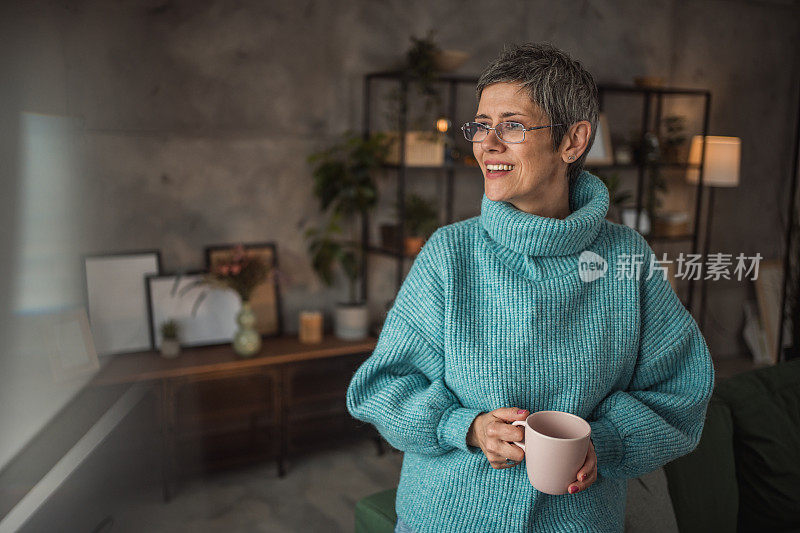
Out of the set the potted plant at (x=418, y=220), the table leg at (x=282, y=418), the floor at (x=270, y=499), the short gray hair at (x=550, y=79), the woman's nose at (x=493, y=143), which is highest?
the short gray hair at (x=550, y=79)

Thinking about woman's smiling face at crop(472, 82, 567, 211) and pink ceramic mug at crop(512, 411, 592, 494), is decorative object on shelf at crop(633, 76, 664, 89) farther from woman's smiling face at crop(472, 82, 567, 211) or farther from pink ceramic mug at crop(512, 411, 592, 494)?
pink ceramic mug at crop(512, 411, 592, 494)

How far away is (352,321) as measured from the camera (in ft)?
11.7

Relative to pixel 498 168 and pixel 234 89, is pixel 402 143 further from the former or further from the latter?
pixel 498 168

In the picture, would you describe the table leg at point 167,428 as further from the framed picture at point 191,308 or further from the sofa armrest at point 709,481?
the sofa armrest at point 709,481

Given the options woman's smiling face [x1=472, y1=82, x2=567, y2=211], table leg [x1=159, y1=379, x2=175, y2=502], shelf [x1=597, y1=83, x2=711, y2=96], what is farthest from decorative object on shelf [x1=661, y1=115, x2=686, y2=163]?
woman's smiling face [x1=472, y1=82, x2=567, y2=211]

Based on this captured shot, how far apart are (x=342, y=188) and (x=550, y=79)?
2.42m

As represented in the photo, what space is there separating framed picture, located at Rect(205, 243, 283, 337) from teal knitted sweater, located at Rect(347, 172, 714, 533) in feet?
7.59

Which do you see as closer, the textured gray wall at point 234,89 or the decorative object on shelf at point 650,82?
the textured gray wall at point 234,89

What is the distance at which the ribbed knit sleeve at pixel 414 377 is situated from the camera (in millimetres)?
1199

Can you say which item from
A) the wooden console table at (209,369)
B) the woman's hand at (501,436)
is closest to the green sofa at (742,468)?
the woman's hand at (501,436)

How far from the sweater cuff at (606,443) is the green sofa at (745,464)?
66 centimetres

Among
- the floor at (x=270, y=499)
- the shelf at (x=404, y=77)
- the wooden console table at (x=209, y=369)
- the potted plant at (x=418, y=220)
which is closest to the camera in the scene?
the floor at (x=270, y=499)

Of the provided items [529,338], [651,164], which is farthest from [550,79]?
[651,164]

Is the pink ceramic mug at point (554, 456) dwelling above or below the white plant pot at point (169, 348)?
above
